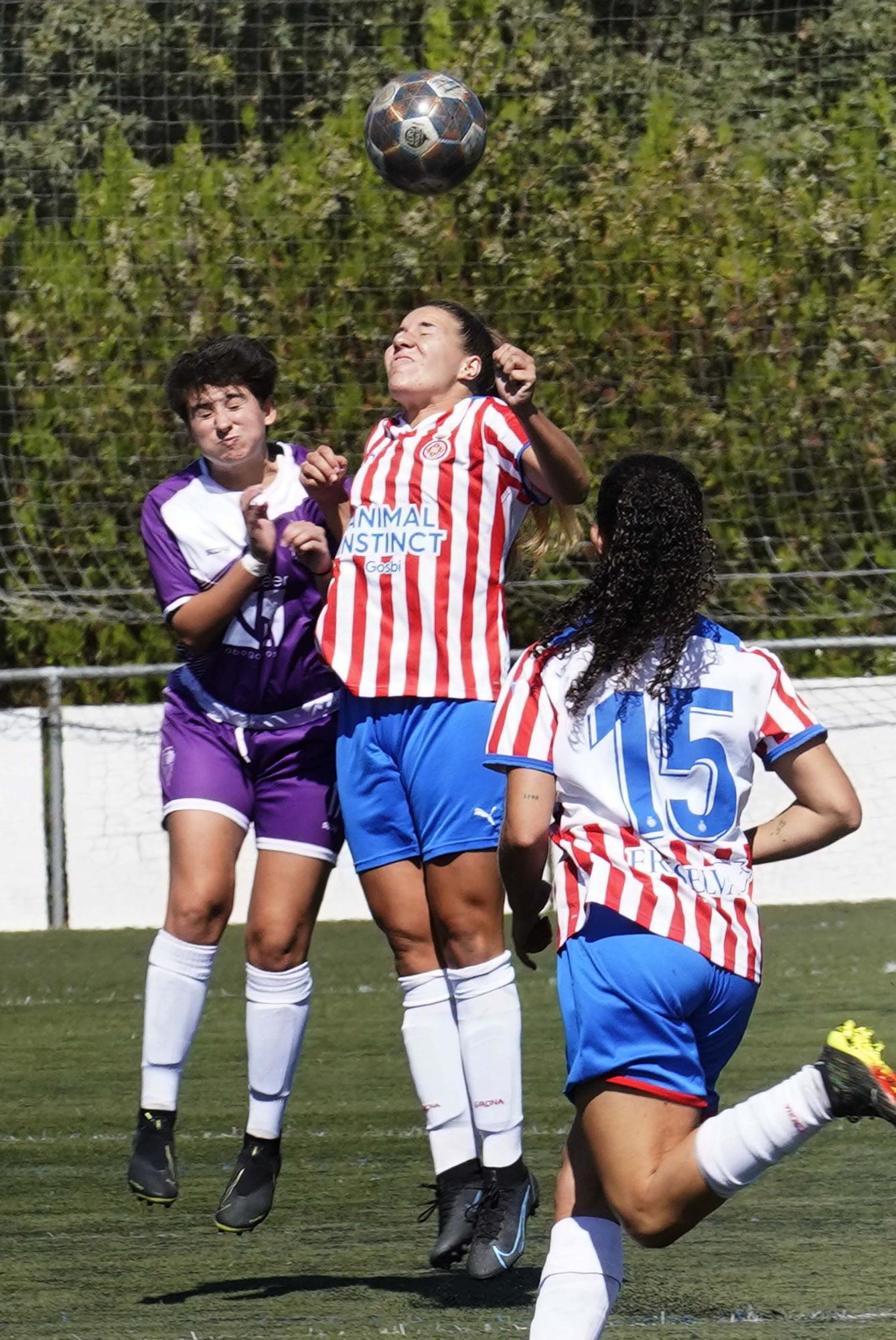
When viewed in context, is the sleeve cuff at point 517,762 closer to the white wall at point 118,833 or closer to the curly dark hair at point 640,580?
the curly dark hair at point 640,580

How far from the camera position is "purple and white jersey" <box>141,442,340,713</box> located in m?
4.52

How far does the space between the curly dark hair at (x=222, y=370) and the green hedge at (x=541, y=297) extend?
6192 millimetres

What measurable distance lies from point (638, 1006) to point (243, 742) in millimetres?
1657

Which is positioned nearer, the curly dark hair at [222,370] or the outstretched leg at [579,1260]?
the outstretched leg at [579,1260]

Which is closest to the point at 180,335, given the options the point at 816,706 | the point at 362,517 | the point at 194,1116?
the point at 816,706

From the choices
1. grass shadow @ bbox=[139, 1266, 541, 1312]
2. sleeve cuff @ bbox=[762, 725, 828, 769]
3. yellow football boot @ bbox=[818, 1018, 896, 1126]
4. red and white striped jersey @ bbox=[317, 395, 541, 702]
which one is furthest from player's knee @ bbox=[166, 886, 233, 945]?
yellow football boot @ bbox=[818, 1018, 896, 1126]

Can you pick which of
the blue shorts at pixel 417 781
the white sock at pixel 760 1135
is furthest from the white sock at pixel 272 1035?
the white sock at pixel 760 1135

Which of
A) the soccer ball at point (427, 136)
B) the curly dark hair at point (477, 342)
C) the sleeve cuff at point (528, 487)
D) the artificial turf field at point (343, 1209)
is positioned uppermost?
the soccer ball at point (427, 136)

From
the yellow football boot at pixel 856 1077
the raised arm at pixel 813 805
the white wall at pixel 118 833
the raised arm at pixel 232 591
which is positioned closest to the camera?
the yellow football boot at pixel 856 1077

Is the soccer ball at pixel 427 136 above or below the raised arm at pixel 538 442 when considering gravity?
above

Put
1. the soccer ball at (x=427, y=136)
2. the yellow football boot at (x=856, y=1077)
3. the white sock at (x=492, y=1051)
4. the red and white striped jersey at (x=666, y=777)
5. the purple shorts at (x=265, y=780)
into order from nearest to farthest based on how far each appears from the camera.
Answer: the yellow football boot at (x=856, y=1077)
the red and white striped jersey at (x=666, y=777)
the white sock at (x=492, y=1051)
the purple shorts at (x=265, y=780)
the soccer ball at (x=427, y=136)

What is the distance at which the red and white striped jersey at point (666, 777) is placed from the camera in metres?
3.11

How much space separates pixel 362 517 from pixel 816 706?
7.05m

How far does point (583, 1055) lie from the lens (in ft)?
10.1
